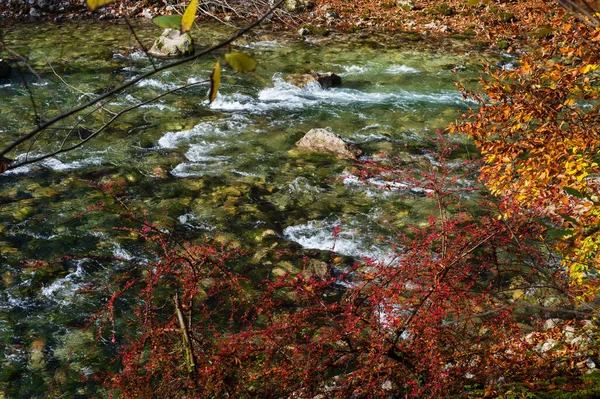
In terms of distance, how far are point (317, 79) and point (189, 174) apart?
4.96 m

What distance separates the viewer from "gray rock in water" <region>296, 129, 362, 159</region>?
9.01 metres

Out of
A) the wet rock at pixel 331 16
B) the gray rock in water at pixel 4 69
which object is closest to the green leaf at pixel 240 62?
the gray rock in water at pixel 4 69

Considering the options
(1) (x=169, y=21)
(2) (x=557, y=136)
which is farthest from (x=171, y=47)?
(1) (x=169, y=21)

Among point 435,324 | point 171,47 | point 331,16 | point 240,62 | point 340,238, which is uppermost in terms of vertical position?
point 240,62

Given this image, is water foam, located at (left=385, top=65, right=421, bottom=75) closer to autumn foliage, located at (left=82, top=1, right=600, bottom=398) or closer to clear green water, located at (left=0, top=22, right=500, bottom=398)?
clear green water, located at (left=0, top=22, right=500, bottom=398)

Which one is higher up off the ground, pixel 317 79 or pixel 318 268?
pixel 318 268

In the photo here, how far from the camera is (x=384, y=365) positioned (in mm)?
3182

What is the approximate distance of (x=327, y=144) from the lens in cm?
916

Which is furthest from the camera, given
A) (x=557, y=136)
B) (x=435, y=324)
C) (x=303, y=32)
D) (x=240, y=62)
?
(x=303, y=32)

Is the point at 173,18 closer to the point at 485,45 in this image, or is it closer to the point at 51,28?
the point at 485,45

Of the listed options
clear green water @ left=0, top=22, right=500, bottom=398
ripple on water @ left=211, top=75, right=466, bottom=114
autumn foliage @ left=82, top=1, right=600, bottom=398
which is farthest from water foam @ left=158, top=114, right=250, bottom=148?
autumn foliage @ left=82, top=1, right=600, bottom=398

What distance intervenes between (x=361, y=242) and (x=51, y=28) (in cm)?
1402

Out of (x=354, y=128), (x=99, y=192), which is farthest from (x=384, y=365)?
(x=354, y=128)

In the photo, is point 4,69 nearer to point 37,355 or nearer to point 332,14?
point 37,355
